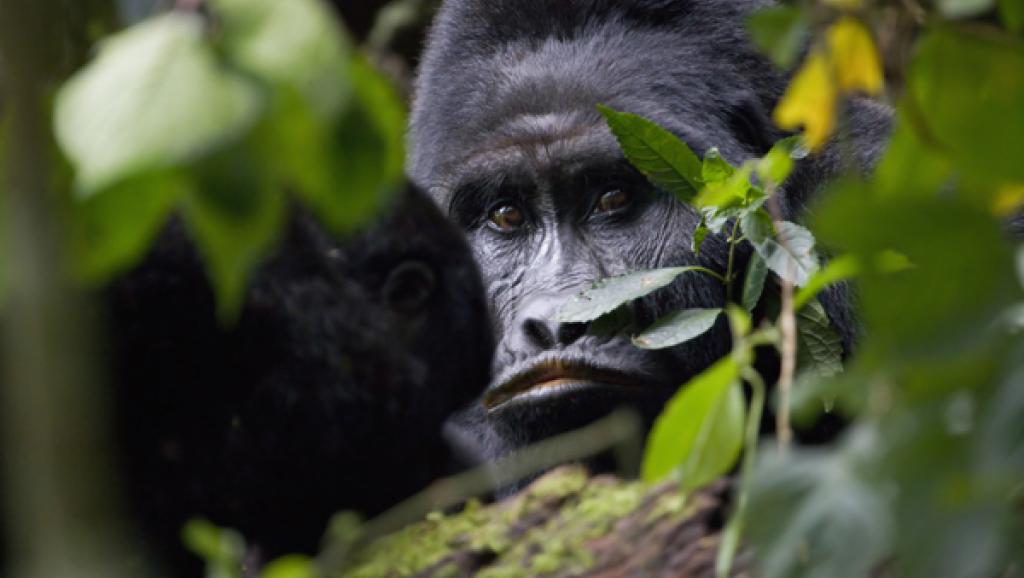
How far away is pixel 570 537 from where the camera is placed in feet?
7.09

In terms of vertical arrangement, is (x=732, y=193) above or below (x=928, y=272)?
below

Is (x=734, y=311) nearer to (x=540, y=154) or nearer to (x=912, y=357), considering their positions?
(x=912, y=357)

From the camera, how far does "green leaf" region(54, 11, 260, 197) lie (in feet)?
3.86

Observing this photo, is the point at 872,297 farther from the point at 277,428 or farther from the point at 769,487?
the point at 277,428

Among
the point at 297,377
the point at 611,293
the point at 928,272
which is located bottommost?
the point at 611,293

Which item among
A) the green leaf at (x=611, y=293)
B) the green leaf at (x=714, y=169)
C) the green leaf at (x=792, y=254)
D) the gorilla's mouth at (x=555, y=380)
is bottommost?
the gorilla's mouth at (x=555, y=380)

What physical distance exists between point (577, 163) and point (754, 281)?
35.8 inches

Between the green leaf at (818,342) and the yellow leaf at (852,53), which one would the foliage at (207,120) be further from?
the green leaf at (818,342)

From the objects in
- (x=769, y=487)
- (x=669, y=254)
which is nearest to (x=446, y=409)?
(x=669, y=254)

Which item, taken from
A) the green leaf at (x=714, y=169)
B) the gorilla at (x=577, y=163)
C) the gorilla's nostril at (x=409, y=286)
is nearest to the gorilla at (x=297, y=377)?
the gorilla's nostril at (x=409, y=286)

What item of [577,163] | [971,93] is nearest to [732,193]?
[971,93]

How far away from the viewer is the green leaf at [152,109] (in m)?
1.18

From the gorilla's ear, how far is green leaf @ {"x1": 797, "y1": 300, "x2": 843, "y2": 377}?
32.8 inches

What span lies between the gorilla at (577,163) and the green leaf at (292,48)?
2.17m
